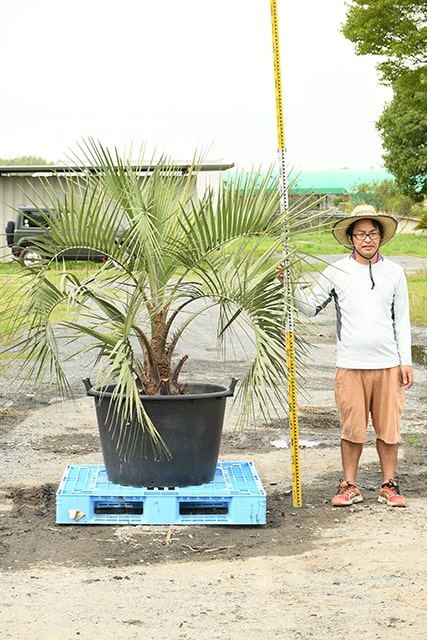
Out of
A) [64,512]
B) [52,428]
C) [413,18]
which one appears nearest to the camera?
[64,512]

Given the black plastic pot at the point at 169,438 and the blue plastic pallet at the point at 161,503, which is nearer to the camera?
the blue plastic pallet at the point at 161,503

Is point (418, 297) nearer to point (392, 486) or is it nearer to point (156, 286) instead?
point (392, 486)

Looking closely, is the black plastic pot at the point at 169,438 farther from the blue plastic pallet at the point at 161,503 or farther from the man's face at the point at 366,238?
the man's face at the point at 366,238

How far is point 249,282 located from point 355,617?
214 centimetres

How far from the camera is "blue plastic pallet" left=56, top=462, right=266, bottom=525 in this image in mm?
5777

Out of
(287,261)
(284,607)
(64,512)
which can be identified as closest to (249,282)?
(287,261)

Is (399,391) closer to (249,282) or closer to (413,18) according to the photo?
(249,282)

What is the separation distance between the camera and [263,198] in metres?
6.06

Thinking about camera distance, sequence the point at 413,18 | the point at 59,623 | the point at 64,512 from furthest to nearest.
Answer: the point at 413,18 < the point at 64,512 < the point at 59,623

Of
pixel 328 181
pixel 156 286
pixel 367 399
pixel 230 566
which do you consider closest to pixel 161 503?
pixel 230 566

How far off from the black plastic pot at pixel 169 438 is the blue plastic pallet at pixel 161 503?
0.07 metres

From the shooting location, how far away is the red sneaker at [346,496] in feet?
20.2

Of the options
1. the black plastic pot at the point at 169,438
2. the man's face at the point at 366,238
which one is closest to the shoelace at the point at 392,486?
the black plastic pot at the point at 169,438

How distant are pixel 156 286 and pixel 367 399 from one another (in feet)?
4.55
